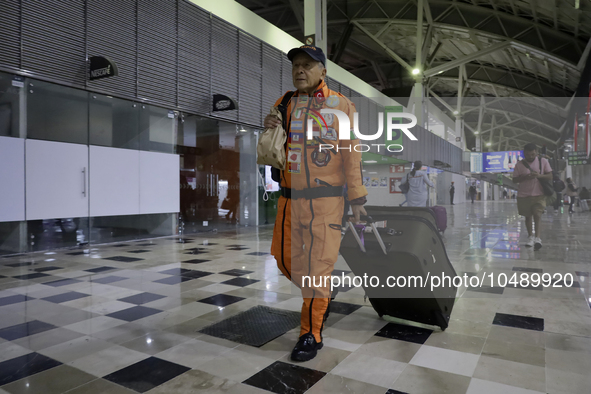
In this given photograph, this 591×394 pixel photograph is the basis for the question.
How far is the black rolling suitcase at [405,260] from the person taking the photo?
6.71 ft

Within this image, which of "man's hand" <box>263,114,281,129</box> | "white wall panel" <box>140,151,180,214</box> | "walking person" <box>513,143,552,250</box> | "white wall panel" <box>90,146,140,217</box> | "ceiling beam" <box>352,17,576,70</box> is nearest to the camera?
"man's hand" <box>263,114,281,129</box>

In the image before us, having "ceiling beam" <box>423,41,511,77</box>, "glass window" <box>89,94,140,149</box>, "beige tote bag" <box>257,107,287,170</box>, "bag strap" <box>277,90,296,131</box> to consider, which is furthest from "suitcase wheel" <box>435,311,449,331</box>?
"ceiling beam" <box>423,41,511,77</box>

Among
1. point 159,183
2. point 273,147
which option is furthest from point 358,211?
point 159,183

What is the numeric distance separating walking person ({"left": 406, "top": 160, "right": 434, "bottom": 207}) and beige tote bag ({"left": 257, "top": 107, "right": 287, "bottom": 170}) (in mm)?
872

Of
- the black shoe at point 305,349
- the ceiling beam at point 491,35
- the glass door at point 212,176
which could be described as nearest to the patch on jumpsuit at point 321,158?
the black shoe at point 305,349

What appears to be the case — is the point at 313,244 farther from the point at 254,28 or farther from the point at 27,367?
the point at 254,28

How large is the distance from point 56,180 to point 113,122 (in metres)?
1.39

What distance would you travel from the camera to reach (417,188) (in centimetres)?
248

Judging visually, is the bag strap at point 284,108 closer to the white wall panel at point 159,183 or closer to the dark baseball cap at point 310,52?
the dark baseball cap at point 310,52

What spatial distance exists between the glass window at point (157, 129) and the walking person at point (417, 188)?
5.89 metres

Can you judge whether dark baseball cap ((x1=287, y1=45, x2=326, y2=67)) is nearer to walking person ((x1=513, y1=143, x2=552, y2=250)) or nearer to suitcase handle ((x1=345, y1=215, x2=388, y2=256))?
suitcase handle ((x1=345, y1=215, x2=388, y2=256))

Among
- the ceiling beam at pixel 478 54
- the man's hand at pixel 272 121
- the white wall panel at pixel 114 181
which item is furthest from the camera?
the ceiling beam at pixel 478 54

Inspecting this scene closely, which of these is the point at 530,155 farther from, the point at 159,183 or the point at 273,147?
the point at 159,183

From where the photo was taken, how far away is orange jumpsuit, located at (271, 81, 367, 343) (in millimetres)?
1911
